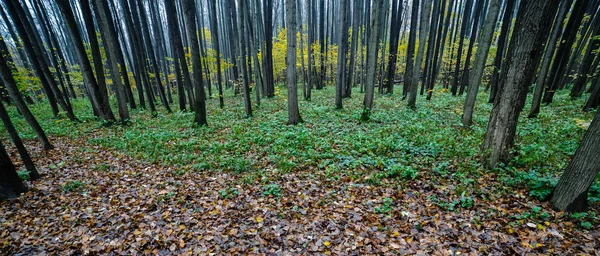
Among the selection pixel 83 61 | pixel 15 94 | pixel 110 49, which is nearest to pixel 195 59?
pixel 110 49

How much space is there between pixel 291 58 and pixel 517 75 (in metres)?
7.14

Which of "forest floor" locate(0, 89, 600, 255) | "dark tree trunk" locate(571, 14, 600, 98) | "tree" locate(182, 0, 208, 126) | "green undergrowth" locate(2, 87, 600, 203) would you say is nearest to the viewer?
"forest floor" locate(0, 89, 600, 255)

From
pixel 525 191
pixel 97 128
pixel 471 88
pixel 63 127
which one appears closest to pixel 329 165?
pixel 525 191

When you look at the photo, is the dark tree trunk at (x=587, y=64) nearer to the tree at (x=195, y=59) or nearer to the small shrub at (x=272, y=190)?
the small shrub at (x=272, y=190)

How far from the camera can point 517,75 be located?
430 centimetres

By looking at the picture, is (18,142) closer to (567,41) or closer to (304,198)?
(304,198)

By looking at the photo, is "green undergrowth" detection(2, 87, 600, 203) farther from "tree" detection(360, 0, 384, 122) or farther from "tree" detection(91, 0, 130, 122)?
"tree" detection(91, 0, 130, 122)

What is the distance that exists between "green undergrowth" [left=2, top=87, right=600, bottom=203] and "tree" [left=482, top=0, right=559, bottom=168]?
0.47m

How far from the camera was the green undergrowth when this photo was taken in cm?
504

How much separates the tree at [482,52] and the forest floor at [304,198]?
2.86 feet

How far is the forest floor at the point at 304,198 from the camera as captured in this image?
11.3ft

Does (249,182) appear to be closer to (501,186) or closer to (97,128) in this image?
(501,186)

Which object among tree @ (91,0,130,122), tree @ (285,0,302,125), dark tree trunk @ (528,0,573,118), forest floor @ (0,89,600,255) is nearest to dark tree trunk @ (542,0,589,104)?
dark tree trunk @ (528,0,573,118)

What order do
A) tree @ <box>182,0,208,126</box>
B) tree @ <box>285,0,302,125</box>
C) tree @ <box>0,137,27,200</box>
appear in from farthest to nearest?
tree @ <box>182,0,208,126</box>
tree @ <box>285,0,302,125</box>
tree @ <box>0,137,27,200</box>
